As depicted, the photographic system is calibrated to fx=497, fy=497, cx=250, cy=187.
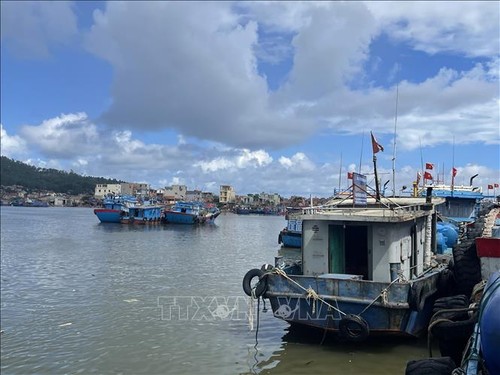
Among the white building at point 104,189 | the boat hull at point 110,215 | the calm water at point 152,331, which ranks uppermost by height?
the white building at point 104,189

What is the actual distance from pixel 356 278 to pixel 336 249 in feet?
4.30

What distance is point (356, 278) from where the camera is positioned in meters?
12.1

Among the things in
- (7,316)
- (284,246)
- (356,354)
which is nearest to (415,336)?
(356,354)

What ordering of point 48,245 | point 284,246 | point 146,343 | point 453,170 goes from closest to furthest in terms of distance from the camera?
point 146,343 < point 453,170 < point 48,245 < point 284,246

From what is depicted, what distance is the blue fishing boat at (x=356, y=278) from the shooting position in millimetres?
11539

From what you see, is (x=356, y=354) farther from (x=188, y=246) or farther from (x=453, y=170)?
(x=188, y=246)

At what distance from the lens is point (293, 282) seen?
12.2 m

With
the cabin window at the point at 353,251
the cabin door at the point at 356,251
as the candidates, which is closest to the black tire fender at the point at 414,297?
the cabin window at the point at 353,251

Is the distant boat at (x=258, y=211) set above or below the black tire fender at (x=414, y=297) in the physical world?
above

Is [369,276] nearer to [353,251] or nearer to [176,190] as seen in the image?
[353,251]

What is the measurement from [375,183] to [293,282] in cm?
463

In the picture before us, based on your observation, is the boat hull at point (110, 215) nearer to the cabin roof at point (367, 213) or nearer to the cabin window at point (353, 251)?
the cabin roof at point (367, 213)

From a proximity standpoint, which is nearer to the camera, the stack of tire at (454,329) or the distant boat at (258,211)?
the stack of tire at (454,329)

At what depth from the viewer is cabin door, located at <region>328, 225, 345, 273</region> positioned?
13.1m
